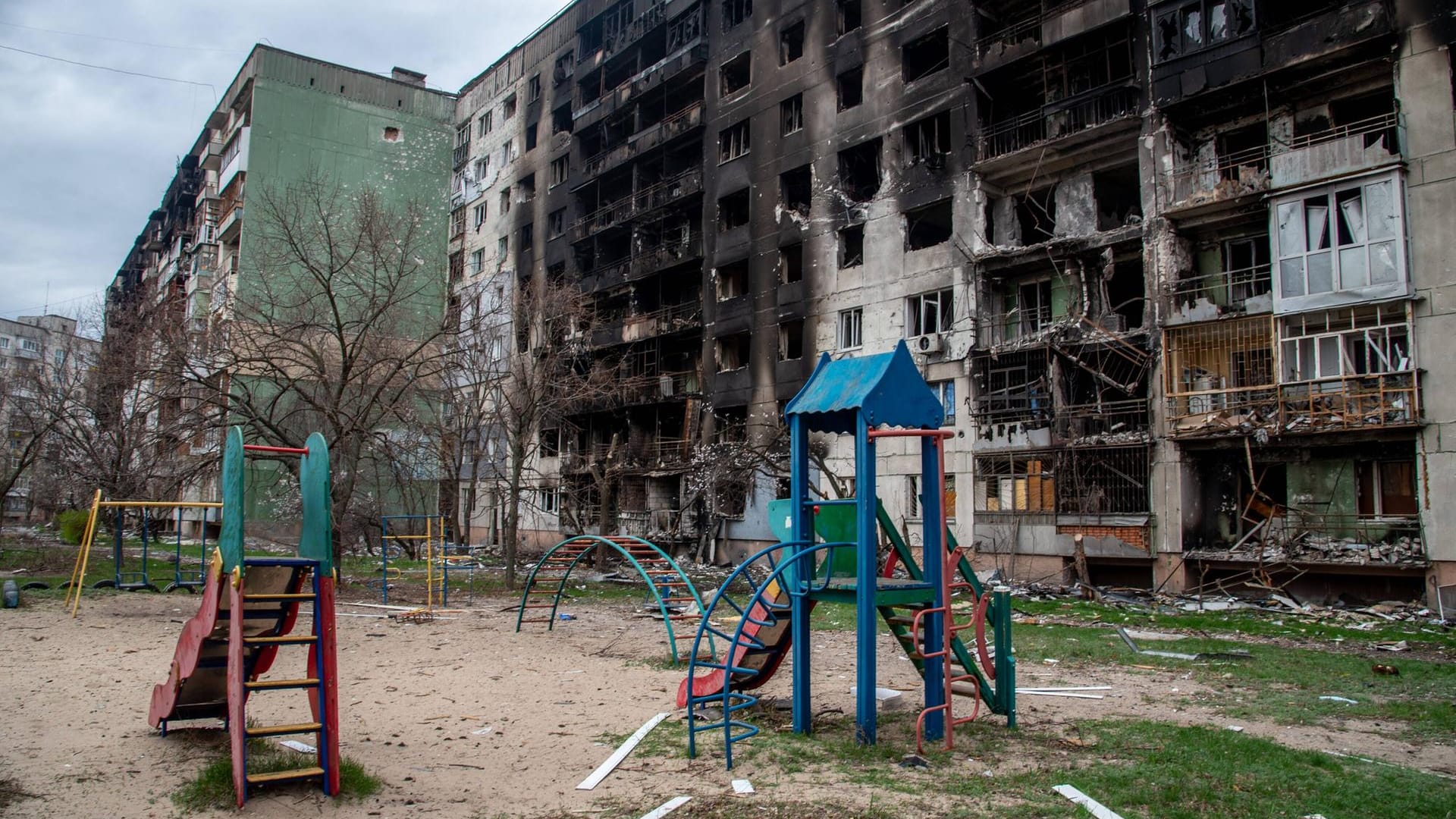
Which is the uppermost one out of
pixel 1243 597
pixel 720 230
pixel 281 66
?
pixel 281 66

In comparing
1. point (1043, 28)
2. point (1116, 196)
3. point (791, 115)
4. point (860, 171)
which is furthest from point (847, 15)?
point (1116, 196)

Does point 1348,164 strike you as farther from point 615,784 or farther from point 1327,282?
point 615,784

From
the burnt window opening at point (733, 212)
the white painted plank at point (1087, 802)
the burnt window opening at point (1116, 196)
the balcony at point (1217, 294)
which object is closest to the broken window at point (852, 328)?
the burnt window opening at point (733, 212)

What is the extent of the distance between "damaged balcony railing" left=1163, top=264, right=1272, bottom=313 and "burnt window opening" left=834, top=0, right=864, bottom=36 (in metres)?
17.1

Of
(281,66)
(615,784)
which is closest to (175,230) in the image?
(281,66)

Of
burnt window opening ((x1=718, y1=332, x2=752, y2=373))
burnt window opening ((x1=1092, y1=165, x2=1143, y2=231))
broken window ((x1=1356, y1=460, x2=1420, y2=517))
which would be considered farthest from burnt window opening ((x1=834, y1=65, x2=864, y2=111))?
broken window ((x1=1356, y1=460, x2=1420, y2=517))

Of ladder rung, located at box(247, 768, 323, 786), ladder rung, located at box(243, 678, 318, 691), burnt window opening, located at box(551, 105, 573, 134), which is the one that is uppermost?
burnt window opening, located at box(551, 105, 573, 134)

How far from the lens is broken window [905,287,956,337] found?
3053 centimetres

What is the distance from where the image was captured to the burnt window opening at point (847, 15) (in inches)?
1410

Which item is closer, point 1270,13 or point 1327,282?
point 1327,282

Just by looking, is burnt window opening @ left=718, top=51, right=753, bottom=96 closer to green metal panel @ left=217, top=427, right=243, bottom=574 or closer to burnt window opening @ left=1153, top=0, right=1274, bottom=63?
burnt window opening @ left=1153, top=0, right=1274, bottom=63

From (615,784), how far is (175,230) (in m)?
72.4

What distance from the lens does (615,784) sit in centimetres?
698

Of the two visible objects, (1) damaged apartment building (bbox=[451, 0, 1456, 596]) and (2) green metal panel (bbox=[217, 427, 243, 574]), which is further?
(1) damaged apartment building (bbox=[451, 0, 1456, 596])
